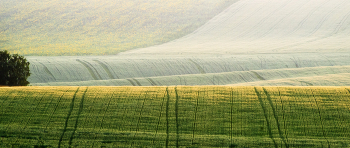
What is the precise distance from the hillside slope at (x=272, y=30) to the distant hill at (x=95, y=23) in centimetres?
98

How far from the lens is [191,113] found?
2588mm

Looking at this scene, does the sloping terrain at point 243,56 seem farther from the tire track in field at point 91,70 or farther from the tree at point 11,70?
the tree at point 11,70

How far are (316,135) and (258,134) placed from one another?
16.4 inches

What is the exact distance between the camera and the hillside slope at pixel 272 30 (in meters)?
12.2

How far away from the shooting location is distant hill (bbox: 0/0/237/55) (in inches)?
513

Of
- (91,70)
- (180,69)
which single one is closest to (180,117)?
(91,70)

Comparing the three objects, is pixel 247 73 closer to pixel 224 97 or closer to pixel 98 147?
pixel 224 97

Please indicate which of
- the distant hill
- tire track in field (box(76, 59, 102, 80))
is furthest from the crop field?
the distant hill

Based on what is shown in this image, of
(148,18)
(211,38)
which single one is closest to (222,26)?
(211,38)

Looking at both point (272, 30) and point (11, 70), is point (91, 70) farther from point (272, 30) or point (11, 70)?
point (272, 30)

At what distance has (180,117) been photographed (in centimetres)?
258

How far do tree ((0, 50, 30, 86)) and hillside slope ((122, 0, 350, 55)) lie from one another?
738cm

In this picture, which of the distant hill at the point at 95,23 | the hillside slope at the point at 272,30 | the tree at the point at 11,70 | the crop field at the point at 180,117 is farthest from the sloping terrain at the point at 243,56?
the crop field at the point at 180,117

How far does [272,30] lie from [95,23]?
325 inches
